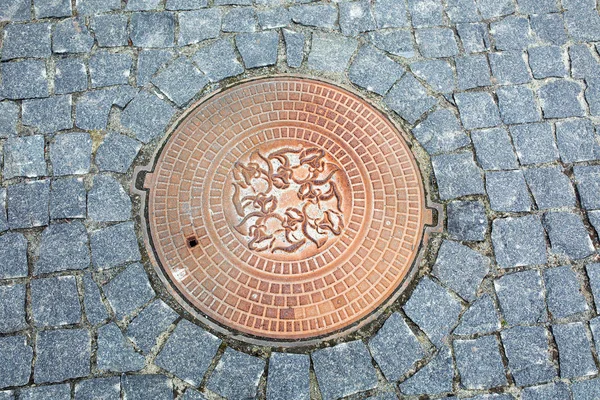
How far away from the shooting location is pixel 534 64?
3.39 metres

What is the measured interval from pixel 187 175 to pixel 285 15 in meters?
1.32

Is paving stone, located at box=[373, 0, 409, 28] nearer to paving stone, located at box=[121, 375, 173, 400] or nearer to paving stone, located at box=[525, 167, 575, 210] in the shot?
paving stone, located at box=[525, 167, 575, 210]

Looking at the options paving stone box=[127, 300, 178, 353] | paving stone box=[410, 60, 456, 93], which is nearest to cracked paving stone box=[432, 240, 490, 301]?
paving stone box=[410, 60, 456, 93]

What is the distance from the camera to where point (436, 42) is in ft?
11.3

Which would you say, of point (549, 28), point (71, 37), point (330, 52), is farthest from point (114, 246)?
point (549, 28)

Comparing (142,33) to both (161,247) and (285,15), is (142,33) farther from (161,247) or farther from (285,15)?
(161,247)

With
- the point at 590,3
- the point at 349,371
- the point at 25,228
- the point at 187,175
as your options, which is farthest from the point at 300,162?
the point at 590,3

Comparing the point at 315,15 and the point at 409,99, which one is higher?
the point at 315,15

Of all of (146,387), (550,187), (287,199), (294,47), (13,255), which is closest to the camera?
(146,387)

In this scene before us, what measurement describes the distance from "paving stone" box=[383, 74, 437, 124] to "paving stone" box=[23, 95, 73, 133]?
6.69 ft

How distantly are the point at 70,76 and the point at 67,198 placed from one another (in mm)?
841

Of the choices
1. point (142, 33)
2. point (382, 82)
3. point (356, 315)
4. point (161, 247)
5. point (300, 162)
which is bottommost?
point (356, 315)

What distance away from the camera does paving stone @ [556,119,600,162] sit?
321 cm

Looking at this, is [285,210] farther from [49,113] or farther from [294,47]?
[49,113]
